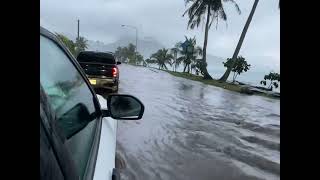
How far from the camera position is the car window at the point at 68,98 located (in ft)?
6.59

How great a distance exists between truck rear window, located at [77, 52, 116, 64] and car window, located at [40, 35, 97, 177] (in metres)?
15.1

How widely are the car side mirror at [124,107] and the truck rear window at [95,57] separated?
14.7 meters

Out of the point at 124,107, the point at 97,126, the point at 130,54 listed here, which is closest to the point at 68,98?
the point at 97,126

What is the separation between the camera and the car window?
2010 millimetres

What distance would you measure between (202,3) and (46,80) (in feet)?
128

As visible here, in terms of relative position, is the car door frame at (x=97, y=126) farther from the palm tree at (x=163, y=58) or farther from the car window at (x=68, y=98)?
the palm tree at (x=163, y=58)

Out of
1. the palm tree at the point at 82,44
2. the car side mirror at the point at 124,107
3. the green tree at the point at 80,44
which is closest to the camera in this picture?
the car side mirror at the point at 124,107

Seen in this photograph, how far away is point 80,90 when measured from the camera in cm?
295

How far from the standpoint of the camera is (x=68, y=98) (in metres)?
2.51

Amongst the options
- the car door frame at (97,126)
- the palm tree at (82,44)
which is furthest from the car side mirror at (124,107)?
the palm tree at (82,44)

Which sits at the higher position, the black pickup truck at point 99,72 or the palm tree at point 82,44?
the palm tree at point 82,44

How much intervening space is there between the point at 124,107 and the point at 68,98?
2.68ft

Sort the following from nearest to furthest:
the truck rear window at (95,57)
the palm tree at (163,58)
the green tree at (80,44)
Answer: the truck rear window at (95,57) < the green tree at (80,44) < the palm tree at (163,58)
